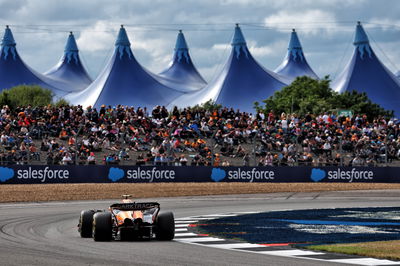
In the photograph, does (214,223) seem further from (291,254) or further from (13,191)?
(13,191)

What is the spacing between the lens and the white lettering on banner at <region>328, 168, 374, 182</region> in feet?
A: 116

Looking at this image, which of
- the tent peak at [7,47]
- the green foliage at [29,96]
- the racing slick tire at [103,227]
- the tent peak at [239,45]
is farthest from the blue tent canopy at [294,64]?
the racing slick tire at [103,227]

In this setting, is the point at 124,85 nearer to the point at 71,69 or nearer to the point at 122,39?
the point at 122,39

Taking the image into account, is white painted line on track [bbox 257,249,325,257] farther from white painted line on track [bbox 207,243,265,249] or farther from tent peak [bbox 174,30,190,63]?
tent peak [bbox 174,30,190,63]

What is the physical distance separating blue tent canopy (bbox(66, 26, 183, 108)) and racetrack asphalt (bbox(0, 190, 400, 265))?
95.4 feet

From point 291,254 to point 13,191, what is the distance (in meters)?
19.6

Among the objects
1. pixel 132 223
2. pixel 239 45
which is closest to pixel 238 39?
pixel 239 45

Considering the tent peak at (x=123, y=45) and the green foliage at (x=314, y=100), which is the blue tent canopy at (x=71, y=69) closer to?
the tent peak at (x=123, y=45)

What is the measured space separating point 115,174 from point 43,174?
3.11 meters

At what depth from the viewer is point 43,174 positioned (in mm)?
31938

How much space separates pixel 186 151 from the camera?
34375mm

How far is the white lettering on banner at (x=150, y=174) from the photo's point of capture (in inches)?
1310

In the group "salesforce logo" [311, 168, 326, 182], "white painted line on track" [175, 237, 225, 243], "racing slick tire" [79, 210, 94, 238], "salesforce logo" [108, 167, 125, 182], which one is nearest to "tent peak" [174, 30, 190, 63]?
"salesforce logo" [311, 168, 326, 182]

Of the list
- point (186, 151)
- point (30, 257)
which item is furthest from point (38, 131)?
point (30, 257)
